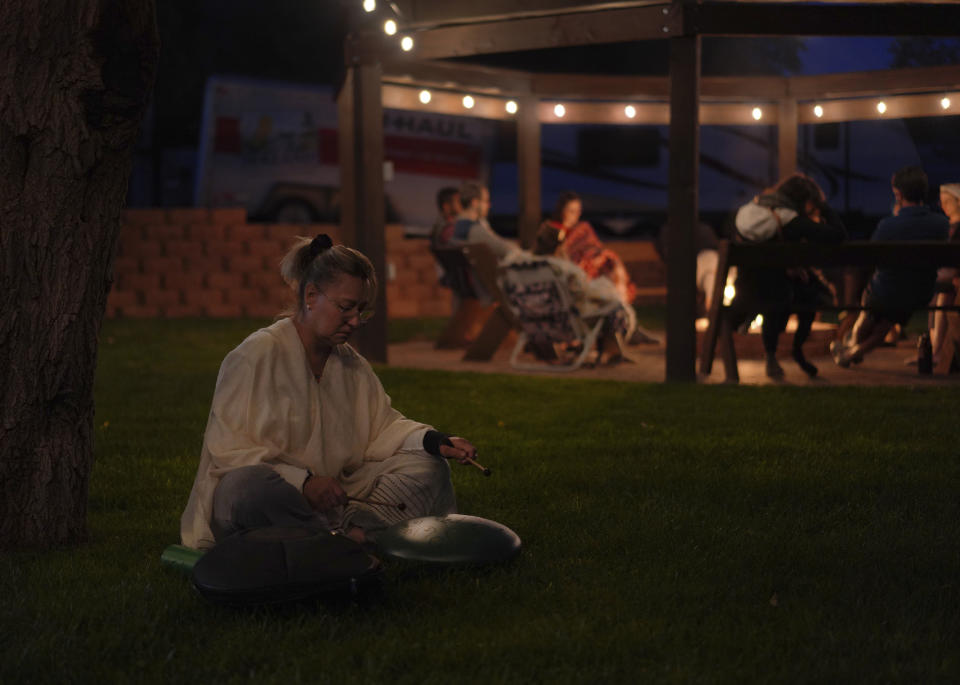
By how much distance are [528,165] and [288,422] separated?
972 cm

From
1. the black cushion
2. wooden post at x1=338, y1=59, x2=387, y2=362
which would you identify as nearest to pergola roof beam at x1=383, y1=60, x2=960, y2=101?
wooden post at x1=338, y1=59, x2=387, y2=362

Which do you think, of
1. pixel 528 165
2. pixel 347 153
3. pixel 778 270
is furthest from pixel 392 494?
pixel 528 165

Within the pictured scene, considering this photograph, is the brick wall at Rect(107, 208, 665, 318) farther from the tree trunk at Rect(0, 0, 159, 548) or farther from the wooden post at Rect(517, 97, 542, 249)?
the tree trunk at Rect(0, 0, 159, 548)

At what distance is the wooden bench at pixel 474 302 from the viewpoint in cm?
1042

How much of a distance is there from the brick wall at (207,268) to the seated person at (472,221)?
17.0 ft

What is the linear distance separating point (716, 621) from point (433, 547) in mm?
913

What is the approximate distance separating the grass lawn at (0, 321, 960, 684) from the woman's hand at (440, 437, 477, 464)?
1.13ft

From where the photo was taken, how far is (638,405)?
25.9ft

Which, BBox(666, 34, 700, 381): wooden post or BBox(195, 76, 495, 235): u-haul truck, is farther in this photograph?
BBox(195, 76, 495, 235): u-haul truck

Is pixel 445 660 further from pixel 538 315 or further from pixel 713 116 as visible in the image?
pixel 713 116

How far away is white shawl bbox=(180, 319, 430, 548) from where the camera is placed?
13.1ft

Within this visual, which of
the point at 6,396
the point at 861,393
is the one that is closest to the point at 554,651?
the point at 6,396

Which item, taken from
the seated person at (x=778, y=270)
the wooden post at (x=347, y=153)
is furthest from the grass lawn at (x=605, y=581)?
the wooden post at (x=347, y=153)

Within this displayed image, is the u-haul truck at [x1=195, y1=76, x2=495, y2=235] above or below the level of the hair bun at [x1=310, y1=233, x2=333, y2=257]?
above
